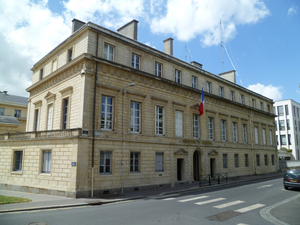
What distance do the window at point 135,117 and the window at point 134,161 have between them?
192cm

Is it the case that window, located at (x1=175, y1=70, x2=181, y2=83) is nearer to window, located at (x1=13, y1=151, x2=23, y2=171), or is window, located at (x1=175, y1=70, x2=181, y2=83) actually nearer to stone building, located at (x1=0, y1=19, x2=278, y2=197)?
stone building, located at (x1=0, y1=19, x2=278, y2=197)

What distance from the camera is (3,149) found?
73.3 feet

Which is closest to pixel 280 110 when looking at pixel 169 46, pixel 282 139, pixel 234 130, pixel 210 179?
pixel 282 139

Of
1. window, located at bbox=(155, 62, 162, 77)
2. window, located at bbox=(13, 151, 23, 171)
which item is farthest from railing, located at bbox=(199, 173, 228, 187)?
window, located at bbox=(13, 151, 23, 171)

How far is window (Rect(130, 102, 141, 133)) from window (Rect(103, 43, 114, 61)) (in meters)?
4.12

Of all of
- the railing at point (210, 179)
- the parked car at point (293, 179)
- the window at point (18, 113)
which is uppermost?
the window at point (18, 113)

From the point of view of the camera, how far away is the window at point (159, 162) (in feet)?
67.7

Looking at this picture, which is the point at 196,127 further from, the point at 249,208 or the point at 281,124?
the point at 281,124

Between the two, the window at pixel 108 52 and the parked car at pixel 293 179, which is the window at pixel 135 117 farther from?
the parked car at pixel 293 179

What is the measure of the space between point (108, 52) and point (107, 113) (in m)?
4.94

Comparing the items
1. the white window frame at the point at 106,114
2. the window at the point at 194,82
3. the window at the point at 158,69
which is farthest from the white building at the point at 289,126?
the white window frame at the point at 106,114

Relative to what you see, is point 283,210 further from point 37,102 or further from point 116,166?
point 37,102

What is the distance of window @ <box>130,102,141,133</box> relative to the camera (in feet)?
63.6

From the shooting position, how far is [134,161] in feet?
62.3
